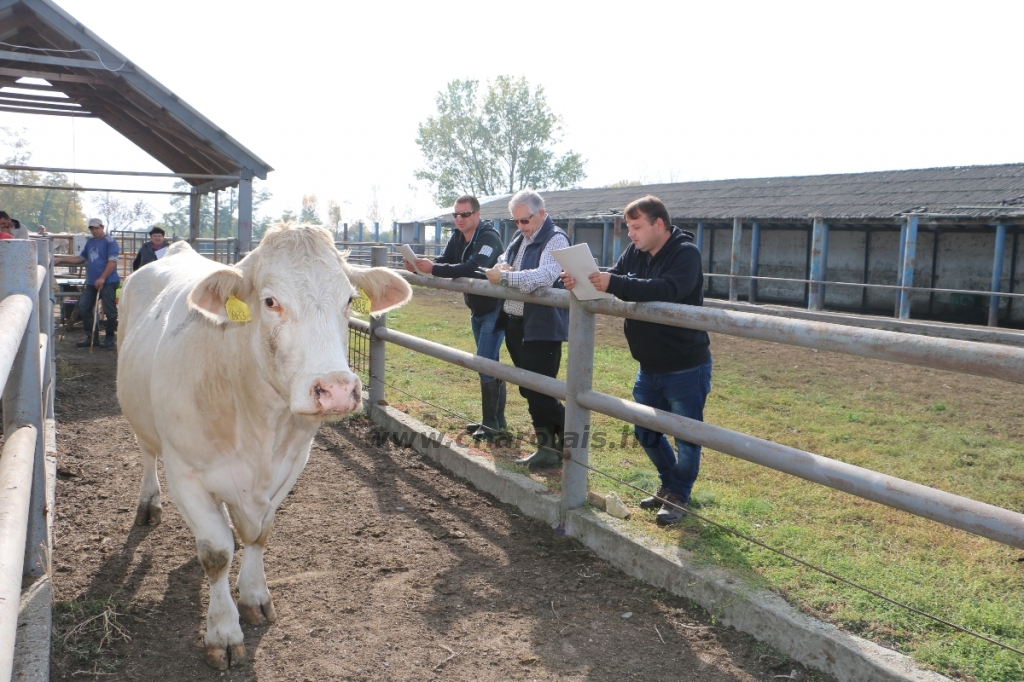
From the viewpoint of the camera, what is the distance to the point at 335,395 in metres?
2.59

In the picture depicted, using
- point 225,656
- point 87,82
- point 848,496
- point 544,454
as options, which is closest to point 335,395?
point 225,656

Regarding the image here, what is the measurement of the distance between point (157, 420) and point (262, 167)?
7.04 metres

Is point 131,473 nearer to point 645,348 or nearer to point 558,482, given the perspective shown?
point 558,482

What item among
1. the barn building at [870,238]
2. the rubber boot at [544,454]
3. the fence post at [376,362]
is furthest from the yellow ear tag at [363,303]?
the barn building at [870,238]

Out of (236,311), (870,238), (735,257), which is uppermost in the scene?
(870,238)

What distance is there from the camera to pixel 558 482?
15.8 feet

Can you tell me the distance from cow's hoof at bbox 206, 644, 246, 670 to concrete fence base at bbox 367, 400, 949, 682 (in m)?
1.71

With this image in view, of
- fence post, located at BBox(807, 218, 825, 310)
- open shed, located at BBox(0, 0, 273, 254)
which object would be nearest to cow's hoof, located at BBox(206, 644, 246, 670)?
open shed, located at BBox(0, 0, 273, 254)

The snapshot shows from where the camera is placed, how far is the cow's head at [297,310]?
2.62m

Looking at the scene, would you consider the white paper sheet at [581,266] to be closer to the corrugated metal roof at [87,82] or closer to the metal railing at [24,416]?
the metal railing at [24,416]

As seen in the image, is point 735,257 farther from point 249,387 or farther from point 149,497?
point 249,387

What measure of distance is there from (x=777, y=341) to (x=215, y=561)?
234 centimetres

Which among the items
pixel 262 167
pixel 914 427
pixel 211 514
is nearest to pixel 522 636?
pixel 211 514

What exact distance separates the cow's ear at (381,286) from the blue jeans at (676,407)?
1367 millimetres
